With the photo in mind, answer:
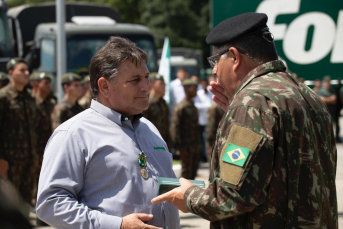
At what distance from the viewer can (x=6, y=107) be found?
7.11 meters

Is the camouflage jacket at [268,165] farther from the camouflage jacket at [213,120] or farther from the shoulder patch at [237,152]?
→ the camouflage jacket at [213,120]

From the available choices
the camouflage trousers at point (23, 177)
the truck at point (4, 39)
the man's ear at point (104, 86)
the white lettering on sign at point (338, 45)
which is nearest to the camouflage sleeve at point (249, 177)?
the man's ear at point (104, 86)

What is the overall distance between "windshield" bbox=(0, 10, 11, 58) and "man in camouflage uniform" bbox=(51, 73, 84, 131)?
212 inches

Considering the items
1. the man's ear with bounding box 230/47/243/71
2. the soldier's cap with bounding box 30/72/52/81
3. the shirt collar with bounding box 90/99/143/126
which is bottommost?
the soldier's cap with bounding box 30/72/52/81

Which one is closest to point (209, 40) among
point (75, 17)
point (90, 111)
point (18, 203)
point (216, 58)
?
point (216, 58)

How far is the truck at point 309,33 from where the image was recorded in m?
12.1

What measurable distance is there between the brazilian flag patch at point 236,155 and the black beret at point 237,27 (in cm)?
51

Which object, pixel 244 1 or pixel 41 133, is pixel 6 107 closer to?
pixel 41 133

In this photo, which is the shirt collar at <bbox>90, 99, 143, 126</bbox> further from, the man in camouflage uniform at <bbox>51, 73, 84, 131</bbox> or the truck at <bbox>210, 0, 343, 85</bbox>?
the truck at <bbox>210, 0, 343, 85</bbox>

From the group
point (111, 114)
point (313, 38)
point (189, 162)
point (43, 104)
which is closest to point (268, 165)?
point (111, 114)

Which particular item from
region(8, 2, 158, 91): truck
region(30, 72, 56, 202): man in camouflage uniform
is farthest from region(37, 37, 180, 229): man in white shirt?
region(8, 2, 158, 91): truck

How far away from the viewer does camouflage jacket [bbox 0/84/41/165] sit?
23.4 feet

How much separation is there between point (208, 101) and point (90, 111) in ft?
39.2

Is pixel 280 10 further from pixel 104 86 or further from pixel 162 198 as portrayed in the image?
pixel 162 198
